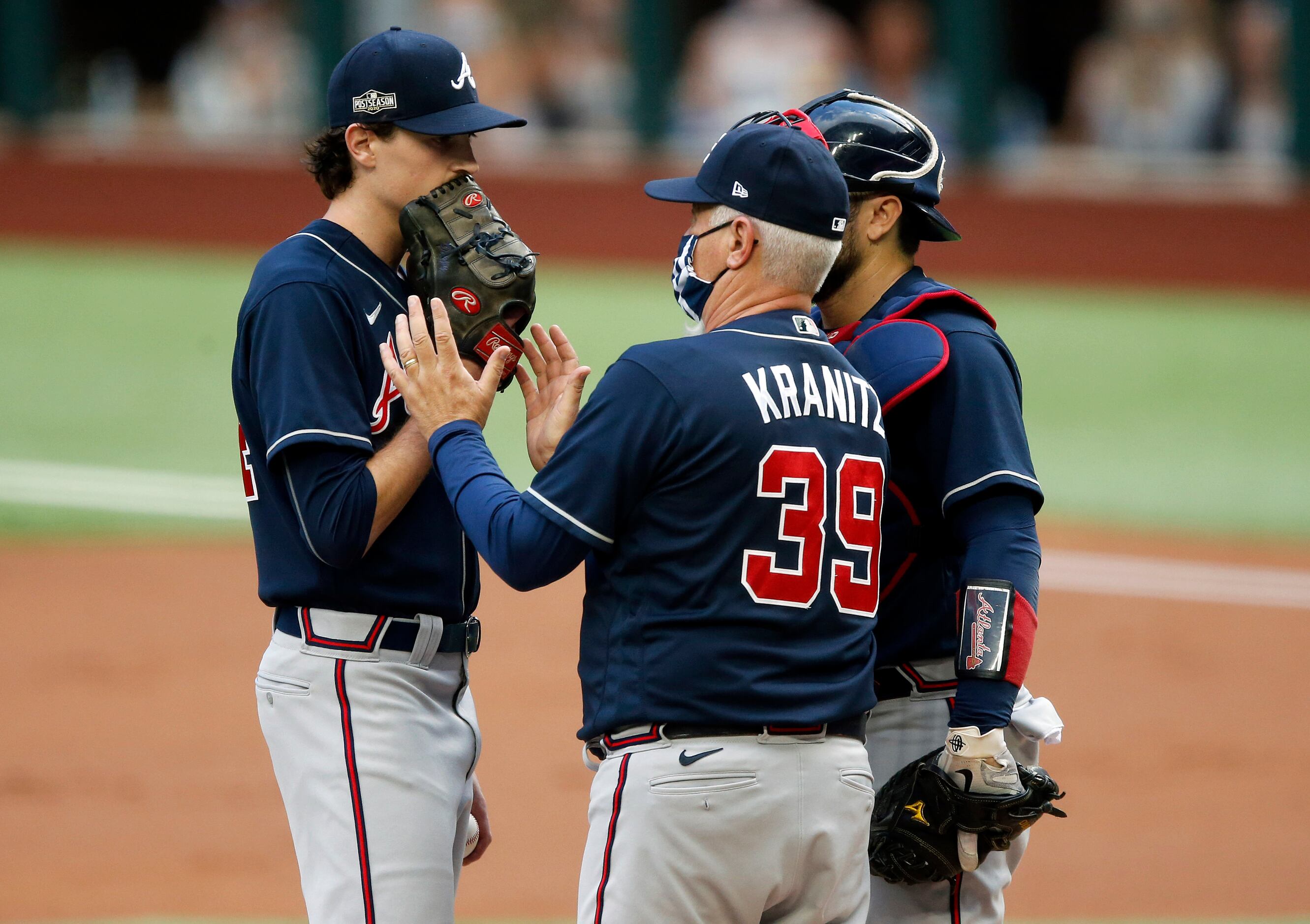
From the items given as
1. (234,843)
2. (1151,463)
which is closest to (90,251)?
(1151,463)

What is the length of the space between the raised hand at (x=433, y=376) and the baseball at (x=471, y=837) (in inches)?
33.8

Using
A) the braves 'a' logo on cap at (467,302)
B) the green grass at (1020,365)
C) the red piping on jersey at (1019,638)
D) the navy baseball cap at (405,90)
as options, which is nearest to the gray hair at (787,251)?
the braves 'a' logo on cap at (467,302)

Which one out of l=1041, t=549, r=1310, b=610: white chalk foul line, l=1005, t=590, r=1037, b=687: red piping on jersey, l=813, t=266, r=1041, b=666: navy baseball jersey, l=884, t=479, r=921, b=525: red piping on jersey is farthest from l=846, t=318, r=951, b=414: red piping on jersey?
l=1041, t=549, r=1310, b=610: white chalk foul line

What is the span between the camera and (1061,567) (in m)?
8.56

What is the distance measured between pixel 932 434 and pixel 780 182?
0.58 metres

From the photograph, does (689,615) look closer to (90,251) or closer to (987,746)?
(987,746)

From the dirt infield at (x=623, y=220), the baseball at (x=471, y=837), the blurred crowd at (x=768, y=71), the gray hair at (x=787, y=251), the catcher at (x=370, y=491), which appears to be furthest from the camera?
the blurred crowd at (x=768, y=71)

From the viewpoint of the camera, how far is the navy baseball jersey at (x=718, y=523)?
254 centimetres

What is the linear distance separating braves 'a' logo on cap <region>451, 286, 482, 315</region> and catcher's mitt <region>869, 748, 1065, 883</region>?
1.16 metres

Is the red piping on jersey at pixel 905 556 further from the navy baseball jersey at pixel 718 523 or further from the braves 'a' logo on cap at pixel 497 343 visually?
the braves 'a' logo on cap at pixel 497 343

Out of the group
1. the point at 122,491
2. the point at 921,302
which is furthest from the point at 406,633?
the point at 122,491

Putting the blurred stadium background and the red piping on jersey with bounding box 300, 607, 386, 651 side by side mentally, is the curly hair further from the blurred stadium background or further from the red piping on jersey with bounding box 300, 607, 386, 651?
the blurred stadium background

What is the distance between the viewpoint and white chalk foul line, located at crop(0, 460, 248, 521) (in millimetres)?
9266

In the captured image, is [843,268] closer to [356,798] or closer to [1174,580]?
[356,798]
